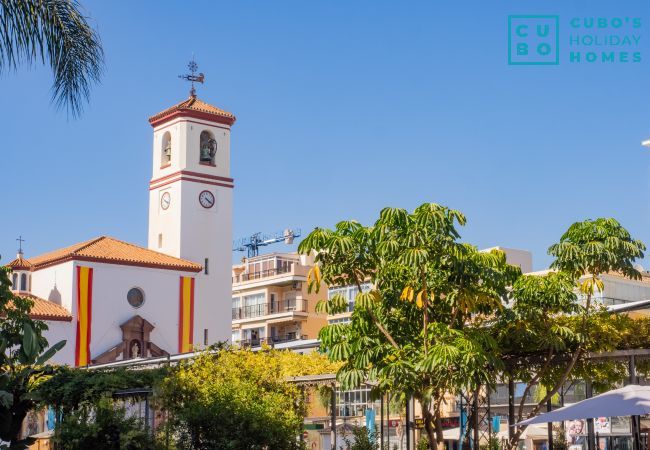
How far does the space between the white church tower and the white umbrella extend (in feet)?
144

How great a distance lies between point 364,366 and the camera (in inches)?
644

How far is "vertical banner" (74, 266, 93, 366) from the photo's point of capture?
52.0 metres

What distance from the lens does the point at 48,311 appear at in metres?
51.7

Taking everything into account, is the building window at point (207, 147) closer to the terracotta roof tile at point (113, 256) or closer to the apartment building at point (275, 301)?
the terracotta roof tile at point (113, 256)

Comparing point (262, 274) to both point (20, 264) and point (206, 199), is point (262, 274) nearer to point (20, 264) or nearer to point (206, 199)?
point (206, 199)

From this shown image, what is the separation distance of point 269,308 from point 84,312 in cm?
2457

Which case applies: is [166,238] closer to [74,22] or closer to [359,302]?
[359,302]

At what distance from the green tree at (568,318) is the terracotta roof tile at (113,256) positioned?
3867cm

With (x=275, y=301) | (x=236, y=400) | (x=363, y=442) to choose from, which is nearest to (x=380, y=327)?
(x=363, y=442)

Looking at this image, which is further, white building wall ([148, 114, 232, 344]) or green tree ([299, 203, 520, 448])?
white building wall ([148, 114, 232, 344])

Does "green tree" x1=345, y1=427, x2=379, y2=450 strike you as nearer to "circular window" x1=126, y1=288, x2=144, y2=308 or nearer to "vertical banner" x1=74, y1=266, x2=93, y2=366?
"vertical banner" x1=74, y1=266, x2=93, y2=366

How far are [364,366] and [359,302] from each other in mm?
996

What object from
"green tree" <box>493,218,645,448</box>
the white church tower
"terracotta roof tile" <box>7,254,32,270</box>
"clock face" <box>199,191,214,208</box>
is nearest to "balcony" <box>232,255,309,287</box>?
the white church tower

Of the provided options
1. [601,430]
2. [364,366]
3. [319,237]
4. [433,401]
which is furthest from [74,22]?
[601,430]
